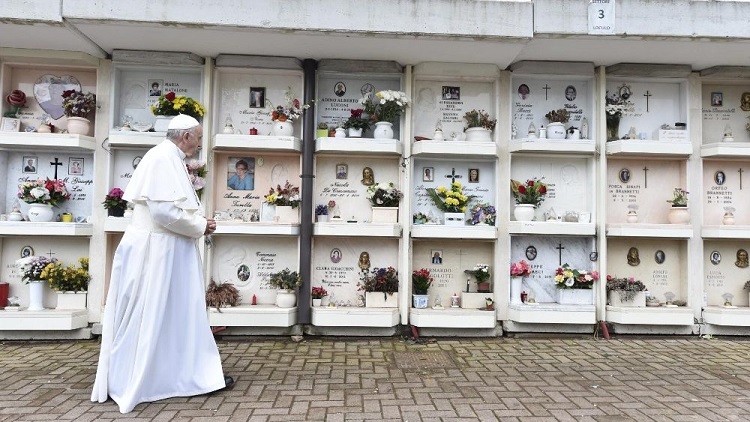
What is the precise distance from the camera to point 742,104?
21.4 feet

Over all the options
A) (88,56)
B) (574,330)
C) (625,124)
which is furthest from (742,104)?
(88,56)

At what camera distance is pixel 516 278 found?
6.09 meters

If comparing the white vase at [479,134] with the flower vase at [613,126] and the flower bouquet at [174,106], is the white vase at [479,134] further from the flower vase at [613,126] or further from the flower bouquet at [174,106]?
the flower bouquet at [174,106]

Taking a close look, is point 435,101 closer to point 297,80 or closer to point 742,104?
point 297,80

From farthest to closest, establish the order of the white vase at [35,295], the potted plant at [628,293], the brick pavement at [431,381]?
the potted plant at [628,293]
the white vase at [35,295]
the brick pavement at [431,381]

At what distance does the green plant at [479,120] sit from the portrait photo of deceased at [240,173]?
2904 millimetres

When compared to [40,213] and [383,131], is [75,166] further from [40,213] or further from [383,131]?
[383,131]

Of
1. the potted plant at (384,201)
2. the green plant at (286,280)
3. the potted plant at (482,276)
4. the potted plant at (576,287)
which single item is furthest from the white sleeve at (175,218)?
the potted plant at (576,287)

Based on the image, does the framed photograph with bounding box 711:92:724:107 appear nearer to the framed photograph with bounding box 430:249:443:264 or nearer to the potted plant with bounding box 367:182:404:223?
the framed photograph with bounding box 430:249:443:264

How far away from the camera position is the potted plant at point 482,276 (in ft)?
19.7

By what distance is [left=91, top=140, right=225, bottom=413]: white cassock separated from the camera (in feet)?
11.7

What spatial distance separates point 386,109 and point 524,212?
7.18ft

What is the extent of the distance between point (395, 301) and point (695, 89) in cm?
491

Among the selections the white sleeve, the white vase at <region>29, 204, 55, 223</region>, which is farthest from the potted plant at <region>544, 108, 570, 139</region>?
the white vase at <region>29, 204, 55, 223</region>
